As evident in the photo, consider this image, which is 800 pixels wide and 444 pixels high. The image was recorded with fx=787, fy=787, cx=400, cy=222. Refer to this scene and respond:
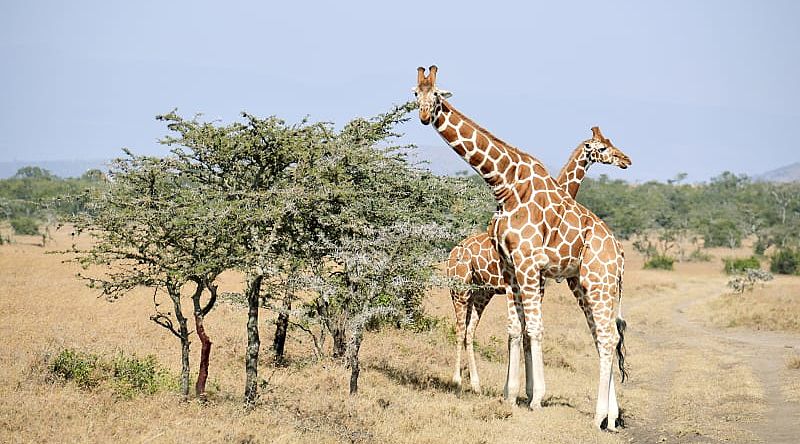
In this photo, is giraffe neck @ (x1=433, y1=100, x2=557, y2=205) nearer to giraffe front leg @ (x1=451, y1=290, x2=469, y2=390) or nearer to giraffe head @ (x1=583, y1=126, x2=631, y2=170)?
giraffe head @ (x1=583, y1=126, x2=631, y2=170)

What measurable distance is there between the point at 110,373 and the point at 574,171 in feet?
31.3

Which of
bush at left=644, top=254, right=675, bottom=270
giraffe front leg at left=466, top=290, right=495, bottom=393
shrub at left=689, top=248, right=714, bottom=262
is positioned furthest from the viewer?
shrub at left=689, top=248, right=714, bottom=262

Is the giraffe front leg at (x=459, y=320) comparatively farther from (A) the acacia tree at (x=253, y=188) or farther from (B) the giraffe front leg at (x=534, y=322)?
(A) the acacia tree at (x=253, y=188)

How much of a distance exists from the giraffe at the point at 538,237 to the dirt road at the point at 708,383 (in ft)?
5.32

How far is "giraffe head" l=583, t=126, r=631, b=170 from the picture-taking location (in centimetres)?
1511

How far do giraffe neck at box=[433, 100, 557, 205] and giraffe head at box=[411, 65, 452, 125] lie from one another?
1.61 ft

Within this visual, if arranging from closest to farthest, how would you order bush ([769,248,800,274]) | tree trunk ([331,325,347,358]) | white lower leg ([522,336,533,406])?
white lower leg ([522,336,533,406]) → tree trunk ([331,325,347,358]) → bush ([769,248,800,274])

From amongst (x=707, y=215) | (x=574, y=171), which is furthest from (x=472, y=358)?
(x=707, y=215)

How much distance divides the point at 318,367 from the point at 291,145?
562 cm

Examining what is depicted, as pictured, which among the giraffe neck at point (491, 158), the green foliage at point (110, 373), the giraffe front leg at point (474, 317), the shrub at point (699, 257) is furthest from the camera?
the shrub at point (699, 257)

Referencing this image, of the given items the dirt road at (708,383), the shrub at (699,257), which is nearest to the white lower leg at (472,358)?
the dirt road at (708,383)

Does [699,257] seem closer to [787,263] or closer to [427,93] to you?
[787,263]

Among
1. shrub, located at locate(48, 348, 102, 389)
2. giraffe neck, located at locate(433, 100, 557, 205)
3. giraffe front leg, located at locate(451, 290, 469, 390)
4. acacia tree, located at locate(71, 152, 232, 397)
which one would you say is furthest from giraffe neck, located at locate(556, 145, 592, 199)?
shrub, located at locate(48, 348, 102, 389)

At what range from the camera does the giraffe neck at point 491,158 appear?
1395cm
